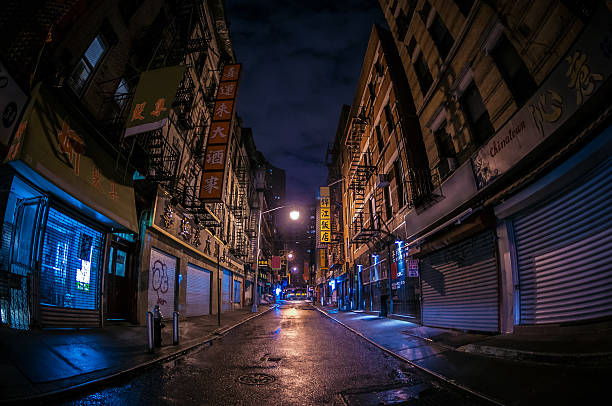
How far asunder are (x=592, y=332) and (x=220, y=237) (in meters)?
23.5

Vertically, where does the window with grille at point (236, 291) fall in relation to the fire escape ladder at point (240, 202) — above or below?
below

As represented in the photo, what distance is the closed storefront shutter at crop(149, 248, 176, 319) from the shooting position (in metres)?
13.3

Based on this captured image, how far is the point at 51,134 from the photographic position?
700cm

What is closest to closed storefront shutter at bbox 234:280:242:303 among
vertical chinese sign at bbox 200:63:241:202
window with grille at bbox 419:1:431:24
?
vertical chinese sign at bbox 200:63:241:202

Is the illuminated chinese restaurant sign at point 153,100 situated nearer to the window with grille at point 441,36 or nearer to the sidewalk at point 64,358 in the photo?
the sidewalk at point 64,358

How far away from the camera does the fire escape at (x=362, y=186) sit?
20078 mm

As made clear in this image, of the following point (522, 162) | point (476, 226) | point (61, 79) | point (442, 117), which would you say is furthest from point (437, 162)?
point (61, 79)

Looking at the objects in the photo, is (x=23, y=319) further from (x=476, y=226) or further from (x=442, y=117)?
(x=442, y=117)

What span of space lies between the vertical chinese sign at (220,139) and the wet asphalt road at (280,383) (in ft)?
31.4

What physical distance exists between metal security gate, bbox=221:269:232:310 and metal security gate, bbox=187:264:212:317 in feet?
17.2

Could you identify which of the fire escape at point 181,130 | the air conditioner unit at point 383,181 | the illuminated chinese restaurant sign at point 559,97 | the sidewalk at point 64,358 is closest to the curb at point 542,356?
the illuminated chinese restaurant sign at point 559,97

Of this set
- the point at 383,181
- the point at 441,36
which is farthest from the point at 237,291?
the point at 441,36

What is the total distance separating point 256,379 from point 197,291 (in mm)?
15889

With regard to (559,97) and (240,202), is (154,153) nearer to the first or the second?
(559,97)
